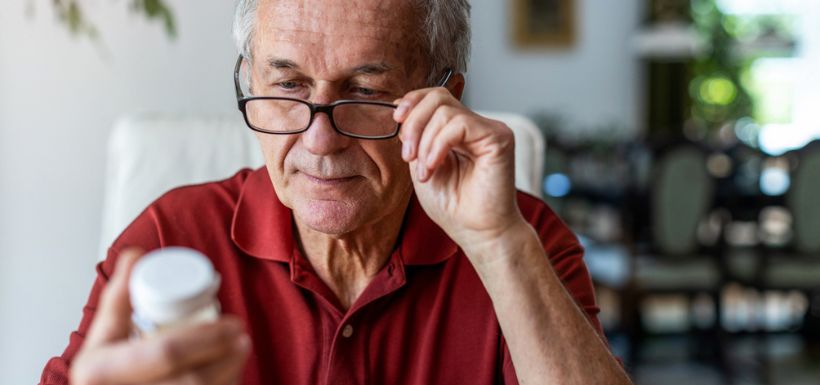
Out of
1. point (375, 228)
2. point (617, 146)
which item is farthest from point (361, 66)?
point (617, 146)

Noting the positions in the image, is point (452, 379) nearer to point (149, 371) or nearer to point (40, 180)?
point (149, 371)

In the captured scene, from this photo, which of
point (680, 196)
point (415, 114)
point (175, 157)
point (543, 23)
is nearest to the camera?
point (415, 114)

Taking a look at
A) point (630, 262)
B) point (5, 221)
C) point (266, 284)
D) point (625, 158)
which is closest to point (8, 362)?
point (5, 221)

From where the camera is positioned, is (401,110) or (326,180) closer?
(401,110)

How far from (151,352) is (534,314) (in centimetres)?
56

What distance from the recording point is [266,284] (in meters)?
1.24

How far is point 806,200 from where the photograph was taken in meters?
3.92

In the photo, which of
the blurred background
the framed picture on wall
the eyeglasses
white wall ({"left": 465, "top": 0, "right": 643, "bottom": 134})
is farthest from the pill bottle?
the framed picture on wall

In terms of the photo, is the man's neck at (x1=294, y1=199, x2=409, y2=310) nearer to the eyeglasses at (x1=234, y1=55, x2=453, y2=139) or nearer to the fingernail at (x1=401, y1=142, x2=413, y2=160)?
the eyeglasses at (x1=234, y1=55, x2=453, y2=139)

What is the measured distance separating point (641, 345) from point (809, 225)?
1.04 m

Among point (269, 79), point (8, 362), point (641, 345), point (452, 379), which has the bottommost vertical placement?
point (641, 345)

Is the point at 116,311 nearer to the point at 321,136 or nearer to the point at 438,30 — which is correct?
the point at 321,136

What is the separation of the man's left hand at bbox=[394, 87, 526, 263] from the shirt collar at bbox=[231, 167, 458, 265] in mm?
216

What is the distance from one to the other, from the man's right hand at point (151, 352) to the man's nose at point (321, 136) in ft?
1.65
